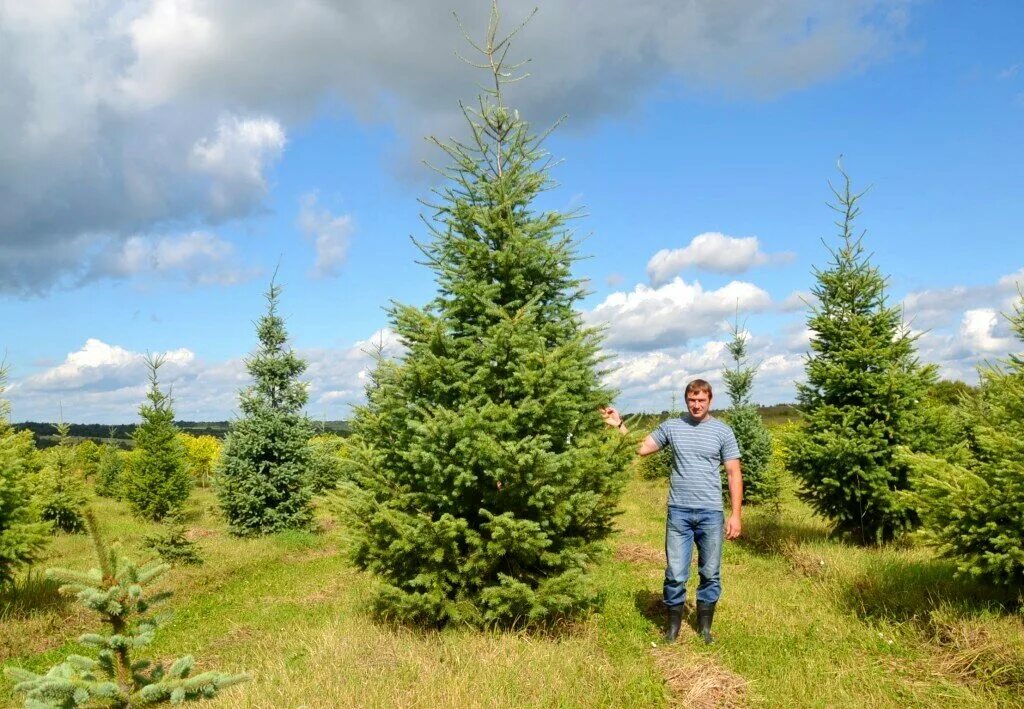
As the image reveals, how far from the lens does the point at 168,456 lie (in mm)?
20484

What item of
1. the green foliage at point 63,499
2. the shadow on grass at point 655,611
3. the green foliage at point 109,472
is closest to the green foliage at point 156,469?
the green foliage at point 63,499

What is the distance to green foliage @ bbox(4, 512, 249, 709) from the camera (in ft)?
9.50

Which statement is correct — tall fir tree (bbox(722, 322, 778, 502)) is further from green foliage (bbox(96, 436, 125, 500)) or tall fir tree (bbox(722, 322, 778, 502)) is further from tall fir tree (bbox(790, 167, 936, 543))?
green foliage (bbox(96, 436, 125, 500))

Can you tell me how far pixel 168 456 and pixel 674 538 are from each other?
18255 mm

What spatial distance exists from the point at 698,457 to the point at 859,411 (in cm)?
584

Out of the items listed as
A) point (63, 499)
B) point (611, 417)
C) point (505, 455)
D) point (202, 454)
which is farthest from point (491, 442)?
point (202, 454)

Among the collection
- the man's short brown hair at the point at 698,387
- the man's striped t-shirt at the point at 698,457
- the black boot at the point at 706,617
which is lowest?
the black boot at the point at 706,617

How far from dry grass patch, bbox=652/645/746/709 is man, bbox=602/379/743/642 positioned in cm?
78

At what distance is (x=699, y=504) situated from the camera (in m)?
6.80

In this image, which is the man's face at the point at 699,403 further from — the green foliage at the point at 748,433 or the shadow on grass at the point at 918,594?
the green foliage at the point at 748,433

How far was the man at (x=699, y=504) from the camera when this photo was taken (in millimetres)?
6824

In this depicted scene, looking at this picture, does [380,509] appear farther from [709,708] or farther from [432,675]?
[709,708]

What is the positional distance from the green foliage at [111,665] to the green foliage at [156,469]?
18.6 meters

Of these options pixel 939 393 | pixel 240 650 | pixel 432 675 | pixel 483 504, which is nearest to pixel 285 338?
pixel 240 650
